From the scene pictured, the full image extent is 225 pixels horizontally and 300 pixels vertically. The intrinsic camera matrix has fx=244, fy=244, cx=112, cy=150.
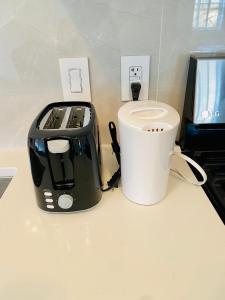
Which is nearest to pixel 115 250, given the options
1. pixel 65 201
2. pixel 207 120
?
pixel 65 201

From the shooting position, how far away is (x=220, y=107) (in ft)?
2.27

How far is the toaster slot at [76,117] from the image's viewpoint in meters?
0.55

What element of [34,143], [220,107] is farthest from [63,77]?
[220,107]

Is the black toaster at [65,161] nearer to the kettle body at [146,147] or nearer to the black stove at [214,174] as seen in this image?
the kettle body at [146,147]

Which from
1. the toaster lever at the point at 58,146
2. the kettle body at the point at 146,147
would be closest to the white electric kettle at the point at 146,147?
the kettle body at the point at 146,147

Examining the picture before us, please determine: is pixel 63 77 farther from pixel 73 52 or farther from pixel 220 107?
pixel 220 107

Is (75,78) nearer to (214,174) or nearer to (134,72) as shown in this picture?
(134,72)

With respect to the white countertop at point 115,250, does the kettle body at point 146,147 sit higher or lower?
higher

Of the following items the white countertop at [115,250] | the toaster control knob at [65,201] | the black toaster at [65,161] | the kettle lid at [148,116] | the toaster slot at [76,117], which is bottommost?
the white countertop at [115,250]

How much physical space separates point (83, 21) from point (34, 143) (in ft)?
1.19

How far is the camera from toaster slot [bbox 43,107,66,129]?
21.7 inches

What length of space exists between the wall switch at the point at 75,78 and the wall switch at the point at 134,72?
104mm

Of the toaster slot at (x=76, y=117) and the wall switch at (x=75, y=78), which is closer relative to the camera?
the toaster slot at (x=76, y=117)

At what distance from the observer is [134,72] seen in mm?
700
